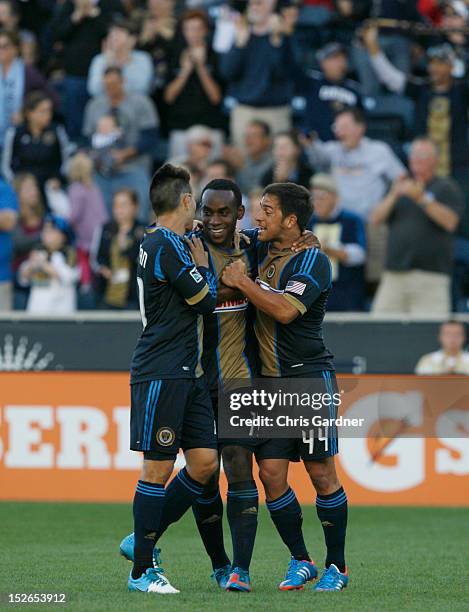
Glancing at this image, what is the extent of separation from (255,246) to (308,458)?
116 centimetres

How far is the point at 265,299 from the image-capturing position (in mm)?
6516

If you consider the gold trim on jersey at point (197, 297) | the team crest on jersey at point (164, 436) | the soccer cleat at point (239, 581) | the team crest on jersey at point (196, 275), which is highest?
the team crest on jersey at point (196, 275)

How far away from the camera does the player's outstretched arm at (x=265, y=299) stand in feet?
21.4

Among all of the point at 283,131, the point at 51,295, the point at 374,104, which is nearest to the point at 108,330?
the point at 51,295

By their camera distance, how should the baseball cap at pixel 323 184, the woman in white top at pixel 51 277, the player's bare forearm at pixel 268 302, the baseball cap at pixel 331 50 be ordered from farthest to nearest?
the baseball cap at pixel 331 50 → the woman in white top at pixel 51 277 → the baseball cap at pixel 323 184 → the player's bare forearm at pixel 268 302

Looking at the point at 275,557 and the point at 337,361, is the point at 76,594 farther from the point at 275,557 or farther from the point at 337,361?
the point at 337,361

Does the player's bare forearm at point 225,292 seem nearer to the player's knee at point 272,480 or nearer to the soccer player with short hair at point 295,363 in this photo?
the soccer player with short hair at point 295,363

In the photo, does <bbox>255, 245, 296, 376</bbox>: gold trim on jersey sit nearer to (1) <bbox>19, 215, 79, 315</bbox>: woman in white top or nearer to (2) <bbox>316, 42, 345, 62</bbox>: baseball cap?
(1) <bbox>19, 215, 79, 315</bbox>: woman in white top

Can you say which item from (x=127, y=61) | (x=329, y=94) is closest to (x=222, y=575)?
(x=329, y=94)

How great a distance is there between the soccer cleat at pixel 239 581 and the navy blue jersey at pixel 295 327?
1012mm

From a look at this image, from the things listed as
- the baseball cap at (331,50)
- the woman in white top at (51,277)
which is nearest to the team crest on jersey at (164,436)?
the woman in white top at (51,277)

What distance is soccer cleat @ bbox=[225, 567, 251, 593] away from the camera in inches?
258

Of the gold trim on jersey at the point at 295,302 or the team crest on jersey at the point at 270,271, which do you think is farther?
the team crest on jersey at the point at 270,271

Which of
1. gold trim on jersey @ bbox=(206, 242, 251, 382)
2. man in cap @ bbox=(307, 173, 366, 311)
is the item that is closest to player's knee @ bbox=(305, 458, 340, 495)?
gold trim on jersey @ bbox=(206, 242, 251, 382)
